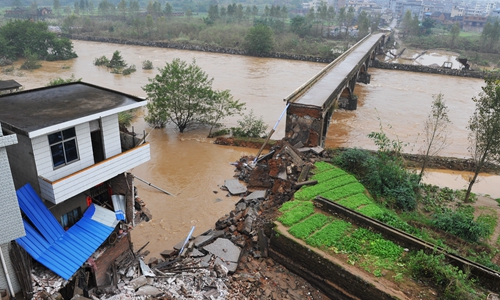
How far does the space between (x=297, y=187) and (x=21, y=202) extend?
30.9ft

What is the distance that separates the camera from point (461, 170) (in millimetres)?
21109

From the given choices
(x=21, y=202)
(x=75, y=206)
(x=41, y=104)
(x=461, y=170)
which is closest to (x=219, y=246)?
(x=75, y=206)

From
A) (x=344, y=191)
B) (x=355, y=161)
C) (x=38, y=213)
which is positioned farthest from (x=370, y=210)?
(x=38, y=213)

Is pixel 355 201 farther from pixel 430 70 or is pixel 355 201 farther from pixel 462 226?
pixel 430 70

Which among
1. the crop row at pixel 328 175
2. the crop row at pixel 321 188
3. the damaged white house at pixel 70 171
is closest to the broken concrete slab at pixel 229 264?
the damaged white house at pixel 70 171

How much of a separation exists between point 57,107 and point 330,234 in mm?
8877

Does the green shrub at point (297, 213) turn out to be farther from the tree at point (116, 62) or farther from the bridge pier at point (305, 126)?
the tree at point (116, 62)

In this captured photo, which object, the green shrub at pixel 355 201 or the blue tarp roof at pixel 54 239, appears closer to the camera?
the blue tarp roof at pixel 54 239

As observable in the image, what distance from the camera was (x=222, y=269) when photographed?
10789 millimetres

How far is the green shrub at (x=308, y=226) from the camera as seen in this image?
1135 cm

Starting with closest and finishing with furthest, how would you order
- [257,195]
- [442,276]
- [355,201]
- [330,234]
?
[442,276] < [330,234] < [355,201] < [257,195]

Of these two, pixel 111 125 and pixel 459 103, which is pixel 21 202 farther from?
pixel 459 103

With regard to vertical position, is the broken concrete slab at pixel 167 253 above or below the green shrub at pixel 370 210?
below

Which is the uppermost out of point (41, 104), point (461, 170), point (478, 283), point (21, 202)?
point (41, 104)
